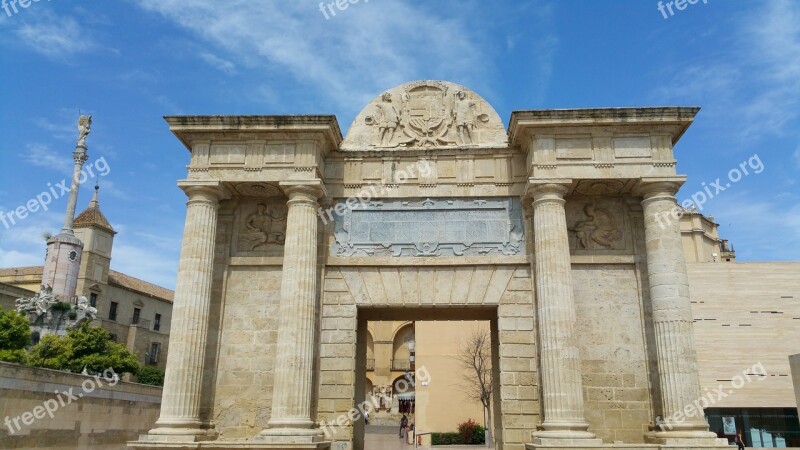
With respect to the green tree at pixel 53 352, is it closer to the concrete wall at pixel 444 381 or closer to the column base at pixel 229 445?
the concrete wall at pixel 444 381

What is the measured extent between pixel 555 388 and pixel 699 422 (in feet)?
8.87

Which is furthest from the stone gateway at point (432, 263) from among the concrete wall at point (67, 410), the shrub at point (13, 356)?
the shrub at point (13, 356)

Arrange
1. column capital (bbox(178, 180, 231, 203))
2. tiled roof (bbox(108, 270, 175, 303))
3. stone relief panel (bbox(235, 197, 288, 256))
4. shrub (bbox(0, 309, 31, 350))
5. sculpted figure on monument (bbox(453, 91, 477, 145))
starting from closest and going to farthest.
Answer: column capital (bbox(178, 180, 231, 203)), stone relief panel (bbox(235, 197, 288, 256)), sculpted figure on monument (bbox(453, 91, 477, 145)), shrub (bbox(0, 309, 31, 350)), tiled roof (bbox(108, 270, 175, 303))

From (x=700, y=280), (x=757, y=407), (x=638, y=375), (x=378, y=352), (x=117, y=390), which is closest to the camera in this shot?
(x=638, y=375)

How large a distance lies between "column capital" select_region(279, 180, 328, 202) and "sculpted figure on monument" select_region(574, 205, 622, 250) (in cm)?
569

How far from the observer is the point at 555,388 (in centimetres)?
1121

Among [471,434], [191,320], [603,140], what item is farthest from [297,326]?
[471,434]

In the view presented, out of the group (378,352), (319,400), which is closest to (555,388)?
(319,400)

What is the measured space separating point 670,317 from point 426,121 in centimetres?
661

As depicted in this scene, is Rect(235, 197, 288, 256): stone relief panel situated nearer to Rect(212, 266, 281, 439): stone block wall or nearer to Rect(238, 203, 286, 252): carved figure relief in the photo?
Rect(238, 203, 286, 252): carved figure relief

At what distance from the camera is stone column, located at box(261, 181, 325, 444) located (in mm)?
11289

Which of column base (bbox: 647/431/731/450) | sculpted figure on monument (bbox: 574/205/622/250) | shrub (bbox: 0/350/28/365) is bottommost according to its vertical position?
column base (bbox: 647/431/731/450)

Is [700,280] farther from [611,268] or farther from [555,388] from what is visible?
[555,388]

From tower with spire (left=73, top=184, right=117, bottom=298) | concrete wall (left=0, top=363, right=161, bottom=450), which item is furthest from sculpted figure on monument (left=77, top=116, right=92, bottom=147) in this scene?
concrete wall (left=0, top=363, right=161, bottom=450)
